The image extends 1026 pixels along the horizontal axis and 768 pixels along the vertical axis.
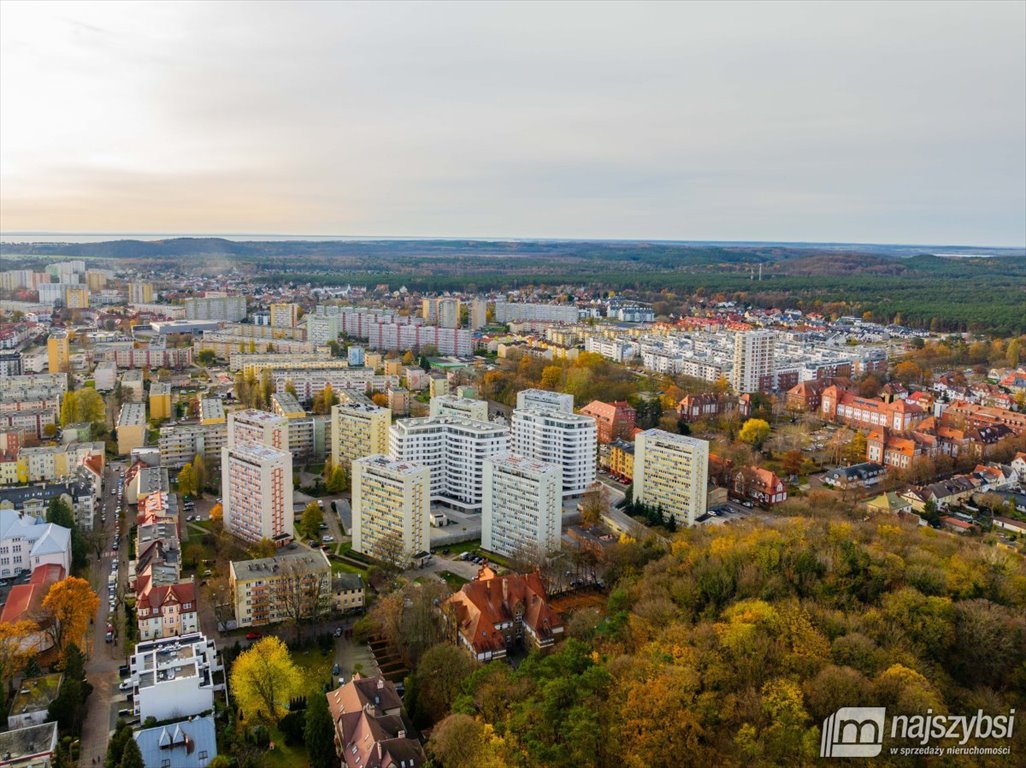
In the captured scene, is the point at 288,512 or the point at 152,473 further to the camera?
the point at 152,473

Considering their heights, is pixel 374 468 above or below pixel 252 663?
above

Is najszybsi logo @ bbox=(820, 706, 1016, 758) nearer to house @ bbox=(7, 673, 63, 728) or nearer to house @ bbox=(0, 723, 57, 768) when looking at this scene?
house @ bbox=(0, 723, 57, 768)

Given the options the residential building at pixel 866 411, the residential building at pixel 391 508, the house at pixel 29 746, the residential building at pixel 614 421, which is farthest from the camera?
the residential building at pixel 866 411

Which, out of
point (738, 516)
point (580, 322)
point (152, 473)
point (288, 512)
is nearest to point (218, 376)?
point (152, 473)

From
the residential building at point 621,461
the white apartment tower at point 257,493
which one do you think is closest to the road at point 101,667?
the white apartment tower at point 257,493

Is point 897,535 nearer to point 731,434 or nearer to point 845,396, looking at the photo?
point 731,434

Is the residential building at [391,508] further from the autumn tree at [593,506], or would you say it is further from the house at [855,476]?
the house at [855,476]
